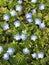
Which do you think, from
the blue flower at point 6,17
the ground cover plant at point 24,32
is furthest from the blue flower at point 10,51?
the blue flower at point 6,17

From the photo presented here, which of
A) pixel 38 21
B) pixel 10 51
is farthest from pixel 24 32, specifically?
pixel 10 51

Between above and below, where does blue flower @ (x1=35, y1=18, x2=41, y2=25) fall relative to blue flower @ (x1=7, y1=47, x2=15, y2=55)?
above

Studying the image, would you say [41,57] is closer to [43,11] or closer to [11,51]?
[11,51]

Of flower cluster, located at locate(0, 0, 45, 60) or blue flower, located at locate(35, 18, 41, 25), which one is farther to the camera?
blue flower, located at locate(35, 18, 41, 25)

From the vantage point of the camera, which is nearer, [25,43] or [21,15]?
[25,43]

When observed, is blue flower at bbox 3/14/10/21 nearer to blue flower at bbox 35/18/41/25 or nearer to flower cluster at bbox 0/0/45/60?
flower cluster at bbox 0/0/45/60

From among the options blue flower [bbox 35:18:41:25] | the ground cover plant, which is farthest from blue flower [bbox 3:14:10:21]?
blue flower [bbox 35:18:41:25]

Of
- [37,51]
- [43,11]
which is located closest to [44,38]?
[37,51]

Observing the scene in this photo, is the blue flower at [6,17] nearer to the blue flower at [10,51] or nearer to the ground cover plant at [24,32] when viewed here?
the ground cover plant at [24,32]
